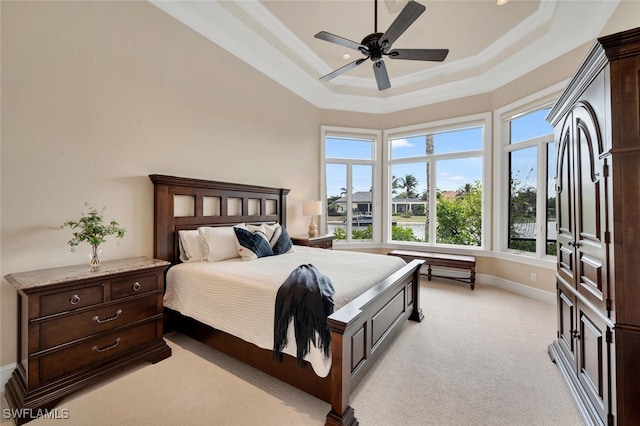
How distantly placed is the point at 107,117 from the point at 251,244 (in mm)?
1779

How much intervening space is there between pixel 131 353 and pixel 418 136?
17.9 feet

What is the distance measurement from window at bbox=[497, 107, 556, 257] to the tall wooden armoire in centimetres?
250

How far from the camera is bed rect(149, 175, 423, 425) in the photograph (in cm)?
158

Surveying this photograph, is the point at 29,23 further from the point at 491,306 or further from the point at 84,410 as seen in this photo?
the point at 491,306

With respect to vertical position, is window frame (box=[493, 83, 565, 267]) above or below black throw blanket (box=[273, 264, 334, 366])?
above

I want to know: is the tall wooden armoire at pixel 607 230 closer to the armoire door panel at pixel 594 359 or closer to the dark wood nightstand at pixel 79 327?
the armoire door panel at pixel 594 359

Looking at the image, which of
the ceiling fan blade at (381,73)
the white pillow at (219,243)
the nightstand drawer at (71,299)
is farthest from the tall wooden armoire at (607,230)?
the nightstand drawer at (71,299)

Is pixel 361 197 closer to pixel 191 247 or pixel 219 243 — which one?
pixel 219 243

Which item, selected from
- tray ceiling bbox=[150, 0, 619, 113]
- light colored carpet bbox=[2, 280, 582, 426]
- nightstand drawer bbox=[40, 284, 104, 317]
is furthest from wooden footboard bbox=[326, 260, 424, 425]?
tray ceiling bbox=[150, 0, 619, 113]

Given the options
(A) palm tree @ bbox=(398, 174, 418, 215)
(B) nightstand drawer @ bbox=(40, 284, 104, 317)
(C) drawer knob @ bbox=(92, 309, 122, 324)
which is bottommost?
(C) drawer knob @ bbox=(92, 309, 122, 324)

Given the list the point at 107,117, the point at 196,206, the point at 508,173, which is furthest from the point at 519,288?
the point at 107,117

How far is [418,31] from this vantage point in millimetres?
3557

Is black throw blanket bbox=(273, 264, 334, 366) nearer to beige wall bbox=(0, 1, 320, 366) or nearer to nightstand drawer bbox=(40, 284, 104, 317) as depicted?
nightstand drawer bbox=(40, 284, 104, 317)

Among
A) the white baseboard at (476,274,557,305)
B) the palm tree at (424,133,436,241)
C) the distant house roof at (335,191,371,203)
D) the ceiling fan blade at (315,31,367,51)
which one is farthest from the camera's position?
the distant house roof at (335,191,371,203)
